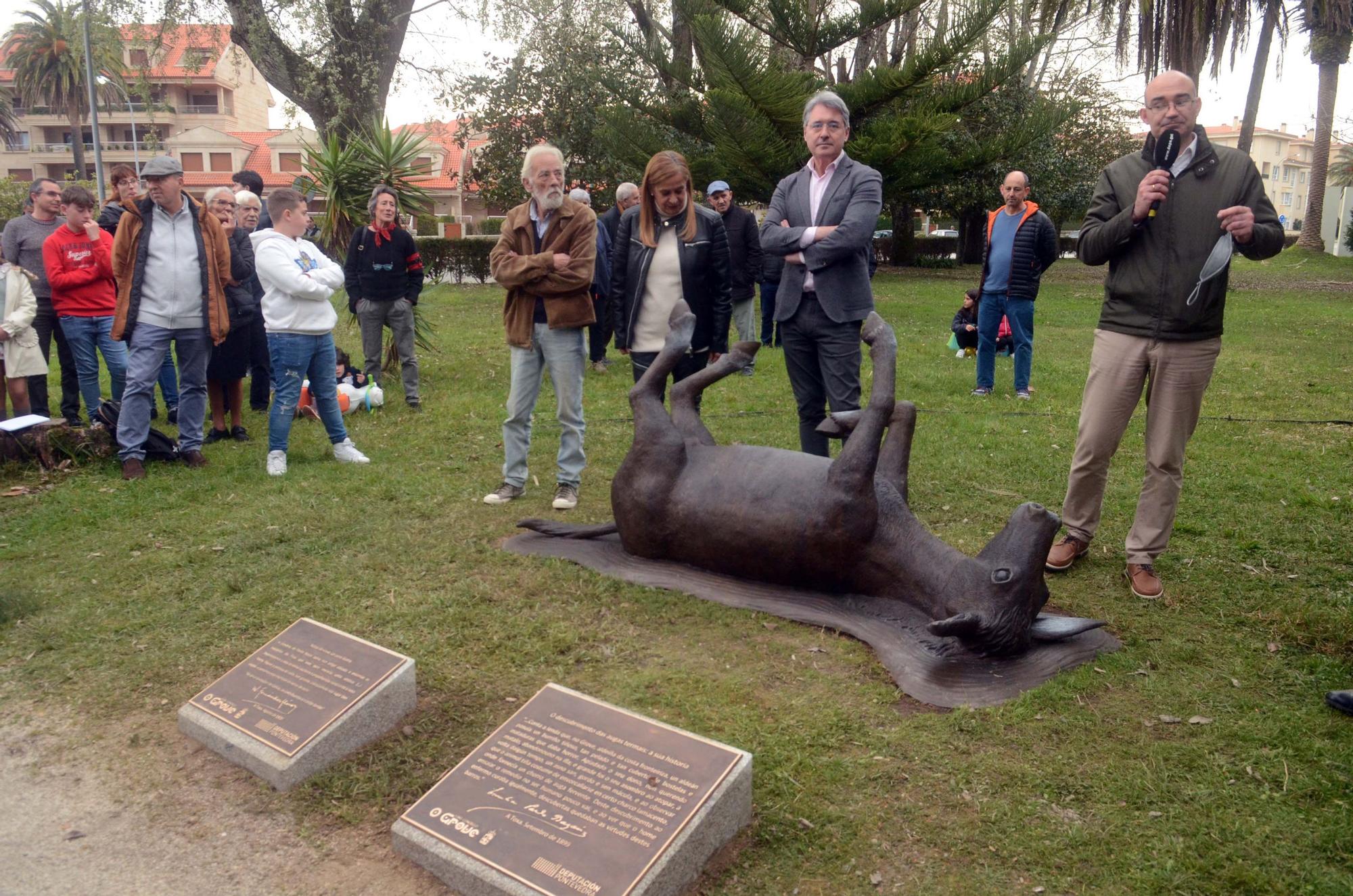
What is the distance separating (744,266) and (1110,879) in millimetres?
7190

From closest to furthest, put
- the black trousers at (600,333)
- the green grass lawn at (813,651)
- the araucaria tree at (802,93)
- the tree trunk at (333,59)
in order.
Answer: the green grass lawn at (813,651) → the black trousers at (600,333) → the araucaria tree at (802,93) → the tree trunk at (333,59)

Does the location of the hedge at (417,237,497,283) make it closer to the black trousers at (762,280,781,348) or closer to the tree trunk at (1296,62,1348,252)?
the black trousers at (762,280,781,348)

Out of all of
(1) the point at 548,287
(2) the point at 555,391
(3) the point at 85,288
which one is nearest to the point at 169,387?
(3) the point at 85,288

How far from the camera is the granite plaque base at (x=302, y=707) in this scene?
3.00 meters

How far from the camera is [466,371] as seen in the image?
1018 cm

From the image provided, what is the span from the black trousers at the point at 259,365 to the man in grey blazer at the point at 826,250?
506 cm

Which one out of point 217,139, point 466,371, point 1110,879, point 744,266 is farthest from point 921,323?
point 217,139

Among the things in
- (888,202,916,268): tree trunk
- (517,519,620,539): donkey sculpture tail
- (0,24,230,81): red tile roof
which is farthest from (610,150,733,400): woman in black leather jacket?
(888,202,916,268): tree trunk

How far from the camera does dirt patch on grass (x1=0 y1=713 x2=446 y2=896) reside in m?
2.54

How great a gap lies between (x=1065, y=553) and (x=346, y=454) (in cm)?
470

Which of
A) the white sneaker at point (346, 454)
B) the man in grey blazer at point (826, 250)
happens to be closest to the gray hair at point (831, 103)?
the man in grey blazer at point (826, 250)

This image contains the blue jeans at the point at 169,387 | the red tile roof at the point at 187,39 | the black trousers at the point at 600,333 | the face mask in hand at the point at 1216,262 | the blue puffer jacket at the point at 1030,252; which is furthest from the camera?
the red tile roof at the point at 187,39

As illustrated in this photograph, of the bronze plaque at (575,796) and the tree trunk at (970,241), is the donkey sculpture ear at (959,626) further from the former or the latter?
the tree trunk at (970,241)

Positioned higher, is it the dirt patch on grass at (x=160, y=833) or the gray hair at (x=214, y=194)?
the gray hair at (x=214, y=194)
